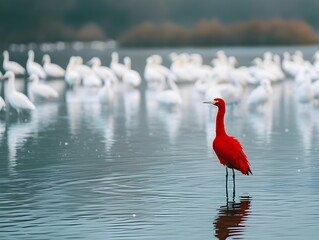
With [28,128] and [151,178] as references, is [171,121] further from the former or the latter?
[151,178]

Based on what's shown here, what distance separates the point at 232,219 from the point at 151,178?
2962mm

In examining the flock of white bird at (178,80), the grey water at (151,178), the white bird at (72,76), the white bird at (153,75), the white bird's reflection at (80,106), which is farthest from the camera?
the white bird at (153,75)

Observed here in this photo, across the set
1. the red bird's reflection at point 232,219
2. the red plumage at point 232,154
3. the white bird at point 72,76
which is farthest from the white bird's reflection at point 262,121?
the white bird at point 72,76

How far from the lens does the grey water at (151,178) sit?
10.3 metres

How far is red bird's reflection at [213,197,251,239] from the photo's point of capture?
32.8 feet

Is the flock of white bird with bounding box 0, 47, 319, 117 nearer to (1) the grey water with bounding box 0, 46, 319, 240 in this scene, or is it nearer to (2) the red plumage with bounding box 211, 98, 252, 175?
(1) the grey water with bounding box 0, 46, 319, 240

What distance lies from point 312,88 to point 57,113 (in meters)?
7.16

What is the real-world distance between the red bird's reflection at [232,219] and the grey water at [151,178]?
0.01 meters

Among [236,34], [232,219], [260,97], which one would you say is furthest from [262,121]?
[236,34]

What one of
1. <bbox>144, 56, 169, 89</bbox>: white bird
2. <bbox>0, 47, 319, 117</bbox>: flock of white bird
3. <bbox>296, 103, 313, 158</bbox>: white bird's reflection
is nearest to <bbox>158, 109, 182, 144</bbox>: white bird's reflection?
<bbox>0, 47, 319, 117</bbox>: flock of white bird

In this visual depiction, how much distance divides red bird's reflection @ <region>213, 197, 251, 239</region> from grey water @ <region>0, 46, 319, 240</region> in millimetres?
11

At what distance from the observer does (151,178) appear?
13469mm

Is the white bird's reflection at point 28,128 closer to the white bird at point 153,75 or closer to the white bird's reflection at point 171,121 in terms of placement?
the white bird's reflection at point 171,121

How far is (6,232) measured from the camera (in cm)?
1012
